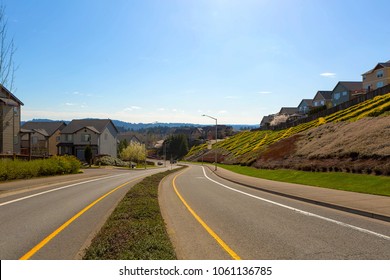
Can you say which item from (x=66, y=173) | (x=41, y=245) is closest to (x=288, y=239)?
(x=41, y=245)

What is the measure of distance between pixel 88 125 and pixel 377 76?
68128 mm

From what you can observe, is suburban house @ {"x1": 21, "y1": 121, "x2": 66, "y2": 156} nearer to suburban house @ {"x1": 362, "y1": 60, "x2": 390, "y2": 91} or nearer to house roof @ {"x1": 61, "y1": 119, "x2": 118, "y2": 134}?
house roof @ {"x1": 61, "y1": 119, "x2": 118, "y2": 134}

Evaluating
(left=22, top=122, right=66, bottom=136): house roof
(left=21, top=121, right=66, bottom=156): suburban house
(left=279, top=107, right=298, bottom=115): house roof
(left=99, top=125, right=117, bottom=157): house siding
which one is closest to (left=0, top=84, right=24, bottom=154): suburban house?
(left=21, top=121, right=66, bottom=156): suburban house

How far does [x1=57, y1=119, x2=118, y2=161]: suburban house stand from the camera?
268 ft

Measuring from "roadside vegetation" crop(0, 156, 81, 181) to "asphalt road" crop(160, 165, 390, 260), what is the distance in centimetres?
1486

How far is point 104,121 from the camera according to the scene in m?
87.5

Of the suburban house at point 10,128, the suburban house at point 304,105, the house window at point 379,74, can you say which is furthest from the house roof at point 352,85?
the suburban house at point 10,128

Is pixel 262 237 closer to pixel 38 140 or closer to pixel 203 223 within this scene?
pixel 203 223

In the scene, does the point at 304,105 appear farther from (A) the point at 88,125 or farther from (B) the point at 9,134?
(B) the point at 9,134

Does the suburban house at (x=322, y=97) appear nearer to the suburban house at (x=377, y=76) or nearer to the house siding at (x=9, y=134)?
the suburban house at (x=377, y=76)

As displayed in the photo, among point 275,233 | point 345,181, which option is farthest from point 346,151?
point 275,233

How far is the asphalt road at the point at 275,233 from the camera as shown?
283 inches

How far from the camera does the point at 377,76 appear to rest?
7862 cm

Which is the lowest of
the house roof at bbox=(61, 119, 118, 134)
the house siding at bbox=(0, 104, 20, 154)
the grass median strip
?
the grass median strip
